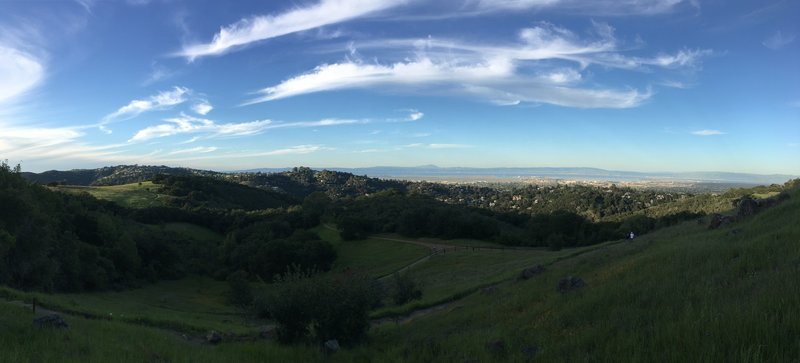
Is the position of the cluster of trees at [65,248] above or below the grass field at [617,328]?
below

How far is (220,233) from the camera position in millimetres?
100500

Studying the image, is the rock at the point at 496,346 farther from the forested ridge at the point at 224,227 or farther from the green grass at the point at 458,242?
the green grass at the point at 458,242

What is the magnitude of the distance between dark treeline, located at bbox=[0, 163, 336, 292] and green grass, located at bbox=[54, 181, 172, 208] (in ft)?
24.1

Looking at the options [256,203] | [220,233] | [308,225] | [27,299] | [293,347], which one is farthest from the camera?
[256,203]

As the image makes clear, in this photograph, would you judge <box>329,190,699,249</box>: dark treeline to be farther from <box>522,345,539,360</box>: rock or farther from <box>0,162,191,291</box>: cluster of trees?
<box>522,345,539,360</box>: rock

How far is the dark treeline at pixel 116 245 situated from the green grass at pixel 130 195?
735 cm

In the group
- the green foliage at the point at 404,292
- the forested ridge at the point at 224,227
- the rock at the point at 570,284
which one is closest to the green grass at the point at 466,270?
the green foliage at the point at 404,292

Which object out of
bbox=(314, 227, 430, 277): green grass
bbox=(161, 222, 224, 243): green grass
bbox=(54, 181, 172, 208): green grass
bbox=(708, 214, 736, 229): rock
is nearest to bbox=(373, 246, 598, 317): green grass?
bbox=(314, 227, 430, 277): green grass

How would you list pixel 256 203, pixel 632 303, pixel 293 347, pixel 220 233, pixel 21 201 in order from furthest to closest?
pixel 256 203
pixel 220 233
pixel 21 201
pixel 293 347
pixel 632 303

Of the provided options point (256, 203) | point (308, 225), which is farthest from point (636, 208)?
point (256, 203)

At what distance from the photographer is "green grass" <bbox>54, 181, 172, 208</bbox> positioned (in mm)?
100194

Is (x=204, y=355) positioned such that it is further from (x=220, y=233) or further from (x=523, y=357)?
(x=220, y=233)

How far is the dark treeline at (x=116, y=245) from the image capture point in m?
31.7

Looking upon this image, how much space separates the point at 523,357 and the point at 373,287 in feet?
23.1
